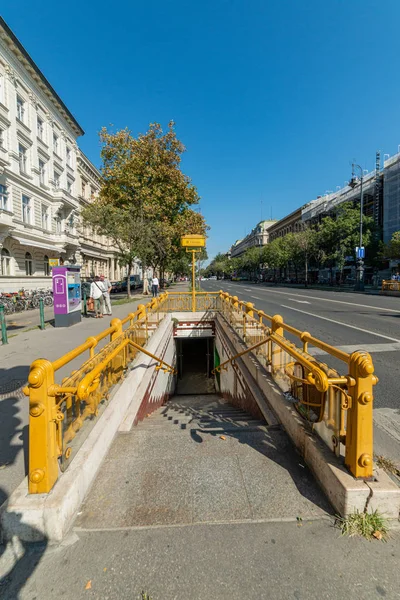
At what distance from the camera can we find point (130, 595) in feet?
5.34

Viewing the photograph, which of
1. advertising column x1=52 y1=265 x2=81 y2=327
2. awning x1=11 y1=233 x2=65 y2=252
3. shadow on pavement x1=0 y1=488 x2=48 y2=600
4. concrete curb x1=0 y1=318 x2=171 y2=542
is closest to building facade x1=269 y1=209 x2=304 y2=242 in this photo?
awning x1=11 y1=233 x2=65 y2=252

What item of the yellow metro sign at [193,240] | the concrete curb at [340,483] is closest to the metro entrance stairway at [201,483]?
the concrete curb at [340,483]

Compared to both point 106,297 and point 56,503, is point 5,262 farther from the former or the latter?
point 56,503

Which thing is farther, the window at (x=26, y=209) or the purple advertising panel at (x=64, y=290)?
the window at (x=26, y=209)

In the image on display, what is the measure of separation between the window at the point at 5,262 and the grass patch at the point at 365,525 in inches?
962

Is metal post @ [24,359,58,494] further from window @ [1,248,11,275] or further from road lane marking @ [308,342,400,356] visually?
window @ [1,248,11,275]

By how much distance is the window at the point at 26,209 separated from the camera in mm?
24116

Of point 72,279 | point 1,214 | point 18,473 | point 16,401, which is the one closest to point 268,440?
point 18,473

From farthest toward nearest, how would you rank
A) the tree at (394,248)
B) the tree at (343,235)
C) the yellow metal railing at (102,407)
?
1. the tree at (343,235)
2. the tree at (394,248)
3. the yellow metal railing at (102,407)

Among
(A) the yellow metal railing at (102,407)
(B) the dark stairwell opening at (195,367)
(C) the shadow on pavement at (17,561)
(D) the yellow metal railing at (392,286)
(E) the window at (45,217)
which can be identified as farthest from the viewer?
(E) the window at (45,217)

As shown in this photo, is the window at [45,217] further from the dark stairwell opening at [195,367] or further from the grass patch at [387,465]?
the grass patch at [387,465]

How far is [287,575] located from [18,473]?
2.40 m

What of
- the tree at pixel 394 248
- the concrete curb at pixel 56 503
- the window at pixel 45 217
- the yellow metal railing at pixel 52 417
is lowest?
the concrete curb at pixel 56 503

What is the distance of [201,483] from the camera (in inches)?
99.0
